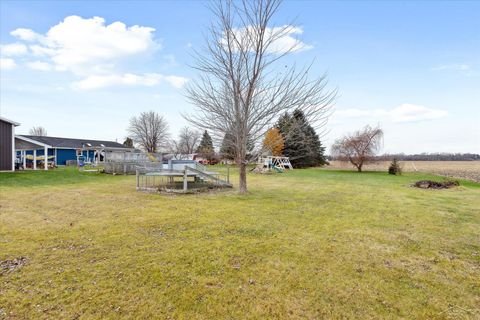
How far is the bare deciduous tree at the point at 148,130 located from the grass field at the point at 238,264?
151 feet

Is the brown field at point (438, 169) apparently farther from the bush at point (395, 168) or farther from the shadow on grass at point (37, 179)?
the shadow on grass at point (37, 179)

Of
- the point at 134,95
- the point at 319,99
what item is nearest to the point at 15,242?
the point at 319,99

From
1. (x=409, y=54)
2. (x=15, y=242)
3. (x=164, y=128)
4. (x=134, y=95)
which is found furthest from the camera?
(x=164, y=128)

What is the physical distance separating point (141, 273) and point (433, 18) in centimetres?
1451

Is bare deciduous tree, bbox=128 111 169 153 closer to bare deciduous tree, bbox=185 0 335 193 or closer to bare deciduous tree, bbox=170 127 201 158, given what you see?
bare deciduous tree, bbox=170 127 201 158

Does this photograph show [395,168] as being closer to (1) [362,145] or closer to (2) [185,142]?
(1) [362,145]

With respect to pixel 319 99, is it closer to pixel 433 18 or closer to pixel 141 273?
pixel 433 18

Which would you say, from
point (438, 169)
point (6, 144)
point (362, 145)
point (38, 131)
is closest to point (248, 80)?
point (6, 144)

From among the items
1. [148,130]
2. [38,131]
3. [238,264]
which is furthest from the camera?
[38,131]

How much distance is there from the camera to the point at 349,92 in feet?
37.1

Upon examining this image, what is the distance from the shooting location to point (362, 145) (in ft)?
91.8

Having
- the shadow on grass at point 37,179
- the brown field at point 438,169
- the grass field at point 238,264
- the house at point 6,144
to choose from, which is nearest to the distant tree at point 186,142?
the brown field at point 438,169

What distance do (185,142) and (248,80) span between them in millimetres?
41723

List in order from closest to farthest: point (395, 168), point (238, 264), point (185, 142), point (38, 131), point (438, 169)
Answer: point (238, 264) → point (395, 168) → point (438, 169) → point (185, 142) → point (38, 131)
